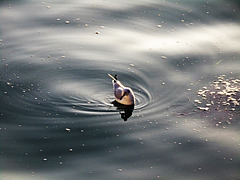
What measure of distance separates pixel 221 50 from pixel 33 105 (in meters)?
5.03

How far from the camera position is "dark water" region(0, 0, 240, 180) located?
34.9ft

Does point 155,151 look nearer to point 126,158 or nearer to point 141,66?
point 126,158

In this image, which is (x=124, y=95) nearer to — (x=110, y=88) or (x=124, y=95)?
(x=124, y=95)

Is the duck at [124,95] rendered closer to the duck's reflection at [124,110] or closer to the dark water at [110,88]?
the duck's reflection at [124,110]

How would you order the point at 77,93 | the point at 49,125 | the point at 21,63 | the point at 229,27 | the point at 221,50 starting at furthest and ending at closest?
1. the point at 229,27
2. the point at 221,50
3. the point at 21,63
4. the point at 77,93
5. the point at 49,125

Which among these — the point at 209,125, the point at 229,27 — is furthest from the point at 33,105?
the point at 229,27

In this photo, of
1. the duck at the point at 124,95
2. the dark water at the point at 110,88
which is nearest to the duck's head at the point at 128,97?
the duck at the point at 124,95

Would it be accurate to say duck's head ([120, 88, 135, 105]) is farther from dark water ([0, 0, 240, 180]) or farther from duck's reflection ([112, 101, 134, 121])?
dark water ([0, 0, 240, 180])

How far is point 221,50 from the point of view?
47.7 ft

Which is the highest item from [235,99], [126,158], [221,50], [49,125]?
[221,50]

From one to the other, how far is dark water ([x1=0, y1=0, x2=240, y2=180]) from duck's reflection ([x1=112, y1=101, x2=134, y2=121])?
0.12 metres

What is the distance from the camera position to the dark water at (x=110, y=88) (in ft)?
34.9

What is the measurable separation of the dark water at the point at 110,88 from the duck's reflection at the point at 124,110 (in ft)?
0.39

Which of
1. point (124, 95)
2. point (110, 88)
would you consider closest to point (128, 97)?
point (124, 95)
